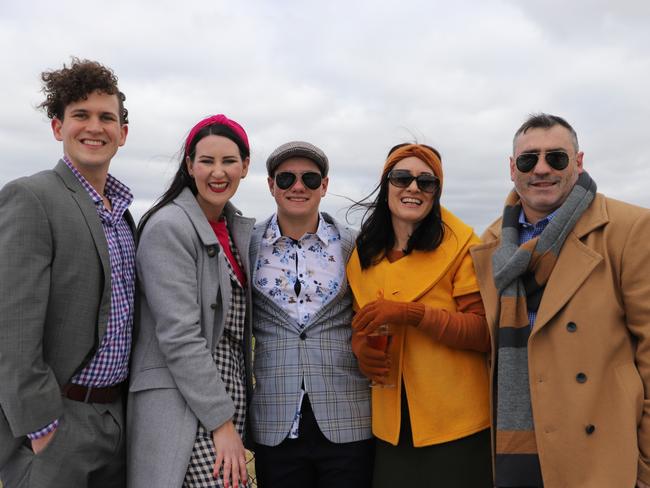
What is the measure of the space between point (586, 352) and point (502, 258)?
0.58 m

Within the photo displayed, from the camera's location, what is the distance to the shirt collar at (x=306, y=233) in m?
3.45

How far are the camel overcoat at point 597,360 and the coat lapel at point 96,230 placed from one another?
1.98m

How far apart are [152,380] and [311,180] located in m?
1.35

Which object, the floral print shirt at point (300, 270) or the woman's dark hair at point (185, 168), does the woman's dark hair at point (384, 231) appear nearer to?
the floral print shirt at point (300, 270)

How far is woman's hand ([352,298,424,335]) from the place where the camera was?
2986 mm

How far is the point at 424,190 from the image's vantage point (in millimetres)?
3334

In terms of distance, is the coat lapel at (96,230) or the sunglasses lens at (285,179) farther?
the sunglasses lens at (285,179)

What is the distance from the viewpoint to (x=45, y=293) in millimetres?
2545

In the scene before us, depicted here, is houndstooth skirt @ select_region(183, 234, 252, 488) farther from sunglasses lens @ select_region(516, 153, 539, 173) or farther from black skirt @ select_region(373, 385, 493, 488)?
sunglasses lens @ select_region(516, 153, 539, 173)

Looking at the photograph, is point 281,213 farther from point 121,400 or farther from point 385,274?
point 121,400

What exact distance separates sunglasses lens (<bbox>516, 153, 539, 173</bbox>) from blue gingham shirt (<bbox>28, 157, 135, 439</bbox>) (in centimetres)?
201

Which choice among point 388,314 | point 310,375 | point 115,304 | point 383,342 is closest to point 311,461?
point 310,375

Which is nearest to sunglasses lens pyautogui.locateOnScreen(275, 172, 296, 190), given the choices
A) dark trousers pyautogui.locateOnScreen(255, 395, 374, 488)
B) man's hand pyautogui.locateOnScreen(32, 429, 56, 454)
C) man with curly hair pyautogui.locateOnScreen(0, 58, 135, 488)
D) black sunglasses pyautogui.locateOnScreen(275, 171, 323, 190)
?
black sunglasses pyautogui.locateOnScreen(275, 171, 323, 190)

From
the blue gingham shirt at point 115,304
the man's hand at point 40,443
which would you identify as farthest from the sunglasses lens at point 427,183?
the man's hand at point 40,443
